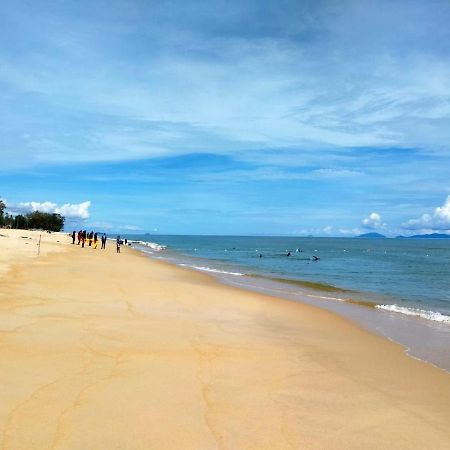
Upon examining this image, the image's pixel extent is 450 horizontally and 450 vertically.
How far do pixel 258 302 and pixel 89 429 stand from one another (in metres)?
13.0

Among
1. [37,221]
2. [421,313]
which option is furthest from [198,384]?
[37,221]

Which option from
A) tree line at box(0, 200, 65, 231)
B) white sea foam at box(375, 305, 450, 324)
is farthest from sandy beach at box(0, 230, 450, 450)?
tree line at box(0, 200, 65, 231)

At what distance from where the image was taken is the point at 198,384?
6.70 m

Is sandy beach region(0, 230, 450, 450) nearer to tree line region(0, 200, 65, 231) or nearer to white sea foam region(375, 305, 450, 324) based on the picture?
white sea foam region(375, 305, 450, 324)

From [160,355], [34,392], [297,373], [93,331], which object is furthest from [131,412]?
[93,331]

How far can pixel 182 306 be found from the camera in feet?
47.3

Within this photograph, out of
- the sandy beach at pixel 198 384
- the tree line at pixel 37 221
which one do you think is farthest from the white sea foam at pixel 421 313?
the tree line at pixel 37 221

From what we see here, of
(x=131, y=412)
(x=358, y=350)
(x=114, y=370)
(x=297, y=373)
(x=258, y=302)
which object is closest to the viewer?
(x=131, y=412)

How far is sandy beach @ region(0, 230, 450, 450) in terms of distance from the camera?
505 cm

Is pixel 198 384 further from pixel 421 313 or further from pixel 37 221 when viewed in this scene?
pixel 37 221

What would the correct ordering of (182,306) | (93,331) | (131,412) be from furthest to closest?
1. (182,306)
2. (93,331)
3. (131,412)

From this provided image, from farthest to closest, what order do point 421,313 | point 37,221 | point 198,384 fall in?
point 37,221 → point 421,313 → point 198,384

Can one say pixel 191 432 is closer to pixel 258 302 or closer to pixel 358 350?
pixel 358 350

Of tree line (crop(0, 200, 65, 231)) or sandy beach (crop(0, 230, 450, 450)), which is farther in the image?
tree line (crop(0, 200, 65, 231))
